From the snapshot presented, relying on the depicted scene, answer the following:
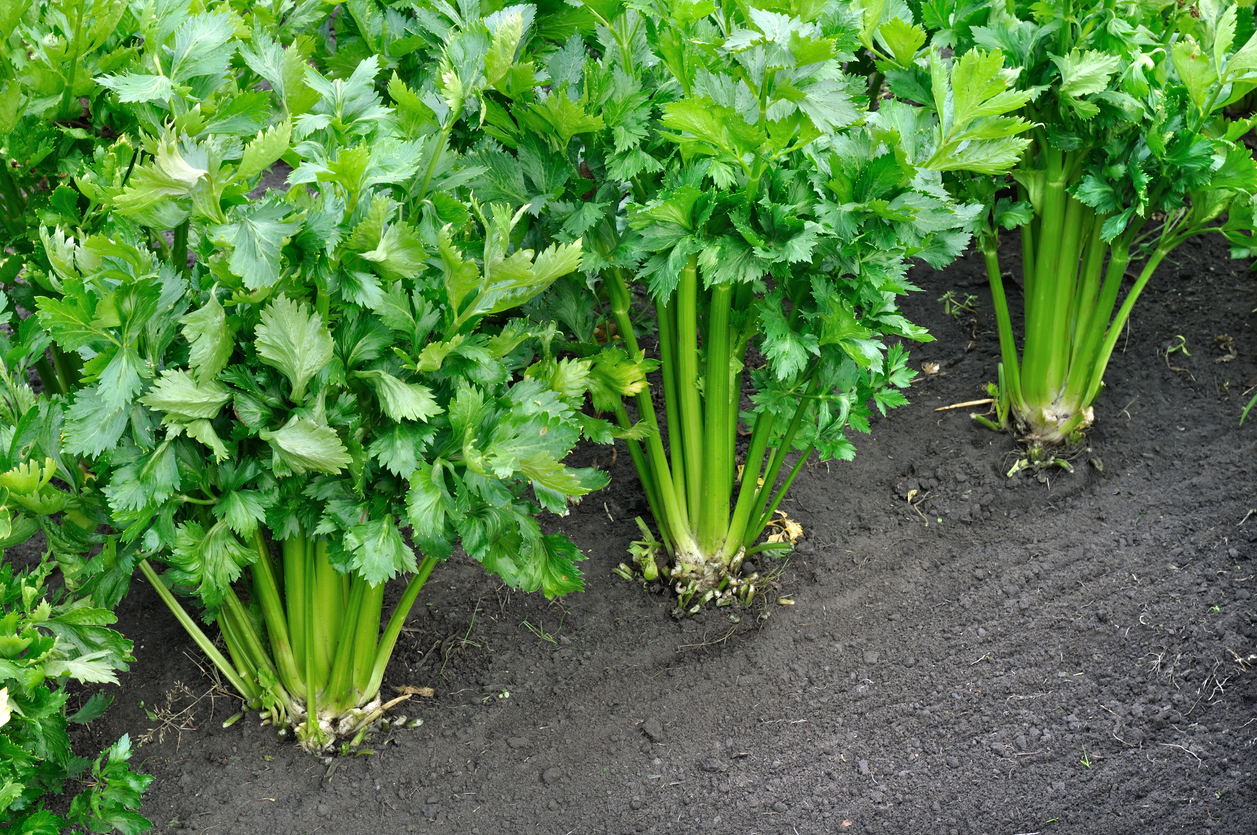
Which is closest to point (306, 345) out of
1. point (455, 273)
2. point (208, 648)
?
point (455, 273)

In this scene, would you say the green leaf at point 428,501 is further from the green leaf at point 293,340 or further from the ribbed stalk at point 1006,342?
the ribbed stalk at point 1006,342

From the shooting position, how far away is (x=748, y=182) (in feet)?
5.93

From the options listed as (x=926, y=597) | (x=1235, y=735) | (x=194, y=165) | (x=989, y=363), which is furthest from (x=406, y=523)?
(x=989, y=363)

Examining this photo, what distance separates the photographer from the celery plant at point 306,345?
1468 millimetres

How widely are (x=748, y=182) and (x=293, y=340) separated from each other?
0.87 meters

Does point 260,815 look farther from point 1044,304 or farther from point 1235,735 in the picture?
point 1044,304

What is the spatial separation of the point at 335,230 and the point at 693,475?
1.15m

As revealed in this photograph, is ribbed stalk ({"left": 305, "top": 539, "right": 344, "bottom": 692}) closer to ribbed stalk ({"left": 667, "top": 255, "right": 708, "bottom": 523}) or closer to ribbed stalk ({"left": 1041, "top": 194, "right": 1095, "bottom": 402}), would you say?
ribbed stalk ({"left": 667, "top": 255, "right": 708, "bottom": 523})

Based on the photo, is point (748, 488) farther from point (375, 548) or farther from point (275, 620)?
point (275, 620)

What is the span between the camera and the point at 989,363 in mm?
3135

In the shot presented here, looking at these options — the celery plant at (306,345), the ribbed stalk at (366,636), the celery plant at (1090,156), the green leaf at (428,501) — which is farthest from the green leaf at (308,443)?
the celery plant at (1090,156)

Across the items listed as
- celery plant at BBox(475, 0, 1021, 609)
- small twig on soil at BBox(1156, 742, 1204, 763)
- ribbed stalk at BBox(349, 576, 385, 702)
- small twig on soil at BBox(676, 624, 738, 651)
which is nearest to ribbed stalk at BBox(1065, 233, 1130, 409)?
celery plant at BBox(475, 0, 1021, 609)

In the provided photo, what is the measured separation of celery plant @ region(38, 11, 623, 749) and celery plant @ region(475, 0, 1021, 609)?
10.3 inches

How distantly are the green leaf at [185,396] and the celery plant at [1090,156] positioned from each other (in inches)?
66.9
